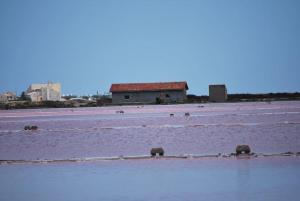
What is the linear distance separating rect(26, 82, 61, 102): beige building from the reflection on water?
116m

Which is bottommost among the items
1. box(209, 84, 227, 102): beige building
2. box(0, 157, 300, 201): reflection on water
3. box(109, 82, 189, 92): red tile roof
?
box(0, 157, 300, 201): reflection on water

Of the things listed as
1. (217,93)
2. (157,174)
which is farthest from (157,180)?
(217,93)

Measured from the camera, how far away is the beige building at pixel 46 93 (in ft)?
426

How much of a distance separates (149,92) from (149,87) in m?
1.31

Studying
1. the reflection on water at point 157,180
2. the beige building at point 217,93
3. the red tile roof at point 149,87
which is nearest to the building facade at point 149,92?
the red tile roof at point 149,87

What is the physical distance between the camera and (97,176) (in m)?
12.4

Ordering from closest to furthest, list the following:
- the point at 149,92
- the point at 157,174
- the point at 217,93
Result: 1. the point at 157,174
2. the point at 149,92
3. the point at 217,93

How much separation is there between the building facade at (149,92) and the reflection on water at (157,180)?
70.2 m

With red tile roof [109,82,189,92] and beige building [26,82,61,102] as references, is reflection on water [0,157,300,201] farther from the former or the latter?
beige building [26,82,61,102]

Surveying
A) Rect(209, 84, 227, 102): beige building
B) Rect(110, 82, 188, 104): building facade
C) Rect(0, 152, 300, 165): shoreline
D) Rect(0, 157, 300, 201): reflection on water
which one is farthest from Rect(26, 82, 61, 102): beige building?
Rect(0, 157, 300, 201): reflection on water

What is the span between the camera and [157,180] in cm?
1132

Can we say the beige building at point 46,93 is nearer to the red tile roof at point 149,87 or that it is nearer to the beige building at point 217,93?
the red tile roof at point 149,87

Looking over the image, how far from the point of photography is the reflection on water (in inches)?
381

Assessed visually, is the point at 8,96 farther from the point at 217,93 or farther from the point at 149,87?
the point at 217,93
